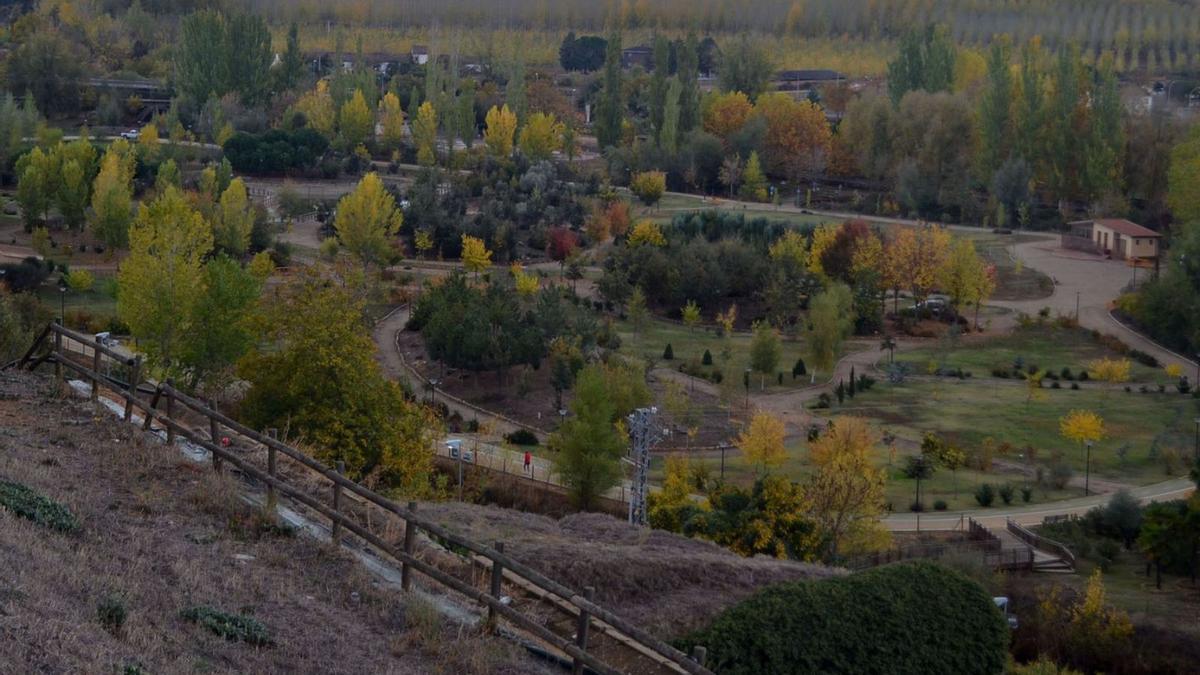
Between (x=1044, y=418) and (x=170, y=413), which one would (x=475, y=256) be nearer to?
(x=1044, y=418)

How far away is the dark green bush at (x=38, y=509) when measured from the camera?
8.51m

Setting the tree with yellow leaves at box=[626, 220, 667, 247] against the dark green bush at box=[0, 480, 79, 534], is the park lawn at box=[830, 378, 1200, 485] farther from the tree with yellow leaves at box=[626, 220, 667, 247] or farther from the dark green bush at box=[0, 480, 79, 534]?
the dark green bush at box=[0, 480, 79, 534]

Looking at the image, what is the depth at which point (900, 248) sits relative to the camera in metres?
37.2

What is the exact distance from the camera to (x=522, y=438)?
2494cm

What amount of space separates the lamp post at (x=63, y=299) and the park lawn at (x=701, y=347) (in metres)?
10.6

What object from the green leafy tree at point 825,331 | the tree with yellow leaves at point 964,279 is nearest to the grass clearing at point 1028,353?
the tree with yellow leaves at point 964,279

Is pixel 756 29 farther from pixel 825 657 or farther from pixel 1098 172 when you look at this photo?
pixel 825 657

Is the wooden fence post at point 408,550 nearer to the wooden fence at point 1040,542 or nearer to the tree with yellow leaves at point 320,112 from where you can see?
the wooden fence at point 1040,542

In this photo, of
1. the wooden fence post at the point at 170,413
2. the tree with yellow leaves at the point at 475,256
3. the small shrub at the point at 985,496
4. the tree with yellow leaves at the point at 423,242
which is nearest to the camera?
the wooden fence post at the point at 170,413

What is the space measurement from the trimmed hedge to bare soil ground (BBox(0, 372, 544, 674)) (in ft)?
6.08

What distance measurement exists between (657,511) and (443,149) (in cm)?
3991

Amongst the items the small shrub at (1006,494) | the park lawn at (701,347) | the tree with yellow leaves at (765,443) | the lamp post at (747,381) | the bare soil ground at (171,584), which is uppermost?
the bare soil ground at (171,584)

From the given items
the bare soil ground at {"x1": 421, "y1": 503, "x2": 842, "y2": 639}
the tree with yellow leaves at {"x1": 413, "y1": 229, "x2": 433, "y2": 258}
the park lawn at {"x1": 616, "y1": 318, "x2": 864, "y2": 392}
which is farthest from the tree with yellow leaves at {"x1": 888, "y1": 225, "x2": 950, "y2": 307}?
the bare soil ground at {"x1": 421, "y1": 503, "x2": 842, "y2": 639}

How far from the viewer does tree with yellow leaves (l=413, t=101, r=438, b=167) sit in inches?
2085
